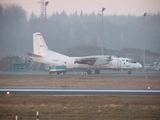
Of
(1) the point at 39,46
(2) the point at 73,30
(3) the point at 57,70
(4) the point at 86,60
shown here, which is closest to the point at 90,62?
(4) the point at 86,60

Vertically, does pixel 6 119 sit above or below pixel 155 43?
below

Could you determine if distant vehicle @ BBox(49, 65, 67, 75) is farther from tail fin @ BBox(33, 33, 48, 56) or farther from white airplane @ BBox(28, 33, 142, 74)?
tail fin @ BBox(33, 33, 48, 56)

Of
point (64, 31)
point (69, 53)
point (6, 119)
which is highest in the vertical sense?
point (64, 31)

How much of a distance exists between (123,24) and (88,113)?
61.8 m

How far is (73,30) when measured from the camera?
254 feet

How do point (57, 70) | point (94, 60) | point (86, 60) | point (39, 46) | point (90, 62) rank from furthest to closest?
point (39, 46) → point (86, 60) → point (90, 62) → point (94, 60) → point (57, 70)

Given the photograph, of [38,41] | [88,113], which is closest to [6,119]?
[88,113]

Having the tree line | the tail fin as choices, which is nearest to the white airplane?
the tail fin

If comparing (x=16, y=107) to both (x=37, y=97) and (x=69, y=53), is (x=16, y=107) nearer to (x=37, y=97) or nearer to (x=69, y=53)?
(x=37, y=97)

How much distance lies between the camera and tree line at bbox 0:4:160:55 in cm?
6712

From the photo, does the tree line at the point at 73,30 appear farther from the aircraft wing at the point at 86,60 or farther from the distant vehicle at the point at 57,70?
the distant vehicle at the point at 57,70

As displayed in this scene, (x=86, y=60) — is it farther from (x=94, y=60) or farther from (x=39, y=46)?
(x=39, y=46)

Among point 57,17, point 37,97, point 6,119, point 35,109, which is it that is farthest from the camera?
point 57,17

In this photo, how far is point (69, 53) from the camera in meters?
70.4
